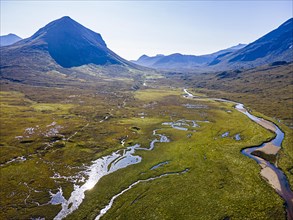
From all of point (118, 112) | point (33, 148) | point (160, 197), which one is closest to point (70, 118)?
point (118, 112)

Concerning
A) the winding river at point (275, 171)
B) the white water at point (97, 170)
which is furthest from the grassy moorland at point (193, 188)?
the white water at point (97, 170)

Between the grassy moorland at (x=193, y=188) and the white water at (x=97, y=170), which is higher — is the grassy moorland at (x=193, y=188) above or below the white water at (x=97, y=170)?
above

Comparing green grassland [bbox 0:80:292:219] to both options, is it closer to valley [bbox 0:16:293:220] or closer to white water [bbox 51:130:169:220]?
valley [bbox 0:16:293:220]

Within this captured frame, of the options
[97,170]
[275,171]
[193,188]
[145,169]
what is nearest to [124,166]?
[145,169]

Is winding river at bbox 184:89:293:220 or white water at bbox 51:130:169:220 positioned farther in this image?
winding river at bbox 184:89:293:220

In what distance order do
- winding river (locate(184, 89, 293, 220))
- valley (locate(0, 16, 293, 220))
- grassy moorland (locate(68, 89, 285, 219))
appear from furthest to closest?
→ winding river (locate(184, 89, 293, 220)) < valley (locate(0, 16, 293, 220)) < grassy moorland (locate(68, 89, 285, 219))

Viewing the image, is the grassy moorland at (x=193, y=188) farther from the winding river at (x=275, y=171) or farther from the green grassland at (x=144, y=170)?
the winding river at (x=275, y=171)

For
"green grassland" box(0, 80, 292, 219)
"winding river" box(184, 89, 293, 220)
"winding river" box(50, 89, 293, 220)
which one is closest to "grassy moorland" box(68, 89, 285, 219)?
"green grassland" box(0, 80, 292, 219)

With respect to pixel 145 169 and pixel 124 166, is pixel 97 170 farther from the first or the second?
pixel 145 169
